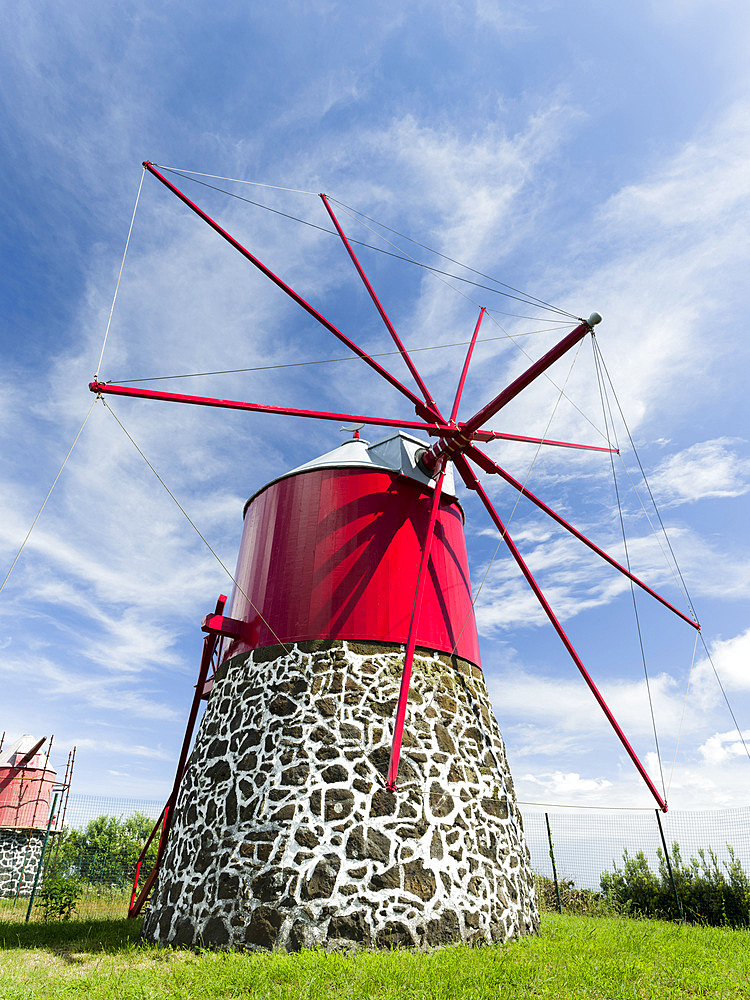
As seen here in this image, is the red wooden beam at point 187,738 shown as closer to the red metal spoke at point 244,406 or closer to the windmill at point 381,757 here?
the windmill at point 381,757

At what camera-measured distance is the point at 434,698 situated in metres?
11.0

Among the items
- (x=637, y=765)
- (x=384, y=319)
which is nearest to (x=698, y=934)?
(x=637, y=765)

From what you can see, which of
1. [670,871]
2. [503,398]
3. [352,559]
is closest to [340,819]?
[352,559]

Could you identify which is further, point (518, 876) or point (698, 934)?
point (698, 934)

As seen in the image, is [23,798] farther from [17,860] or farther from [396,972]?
[396,972]

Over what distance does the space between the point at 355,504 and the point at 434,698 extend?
12.8 feet

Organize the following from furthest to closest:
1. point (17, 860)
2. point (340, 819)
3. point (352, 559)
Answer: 1. point (17, 860)
2. point (352, 559)
3. point (340, 819)

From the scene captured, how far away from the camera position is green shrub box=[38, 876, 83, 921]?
606 inches

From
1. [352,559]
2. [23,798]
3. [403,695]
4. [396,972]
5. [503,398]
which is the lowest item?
[396,972]

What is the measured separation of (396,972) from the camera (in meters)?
7.34

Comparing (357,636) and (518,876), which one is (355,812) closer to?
(357,636)

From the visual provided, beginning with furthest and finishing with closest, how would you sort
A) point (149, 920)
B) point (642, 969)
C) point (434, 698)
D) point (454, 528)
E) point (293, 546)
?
1. point (454, 528)
2. point (293, 546)
3. point (434, 698)
4. point (149, 920)
5. point (642, 969)

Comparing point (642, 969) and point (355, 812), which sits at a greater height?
point (355, 812)

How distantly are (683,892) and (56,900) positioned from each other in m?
15.1
